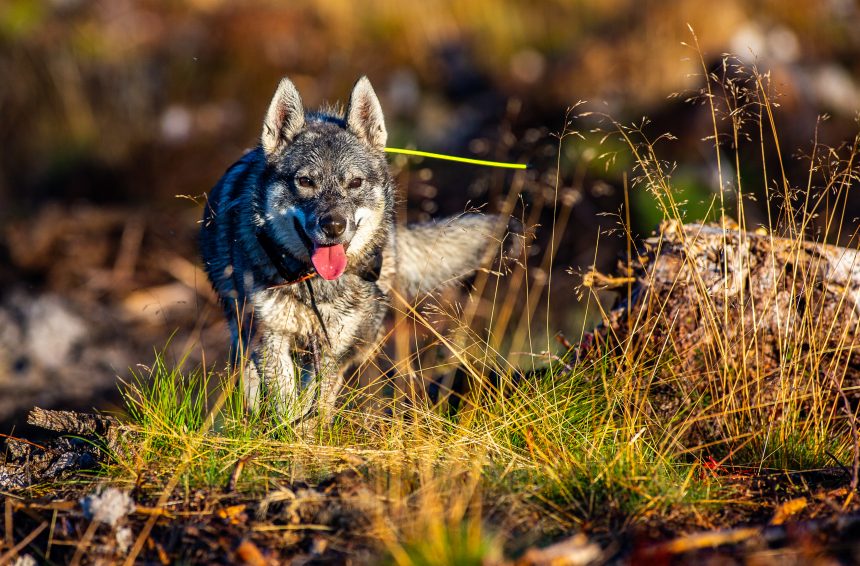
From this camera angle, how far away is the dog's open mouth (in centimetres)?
458

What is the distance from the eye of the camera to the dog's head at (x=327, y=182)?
15.2ft

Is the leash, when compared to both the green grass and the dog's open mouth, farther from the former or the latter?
the green grass

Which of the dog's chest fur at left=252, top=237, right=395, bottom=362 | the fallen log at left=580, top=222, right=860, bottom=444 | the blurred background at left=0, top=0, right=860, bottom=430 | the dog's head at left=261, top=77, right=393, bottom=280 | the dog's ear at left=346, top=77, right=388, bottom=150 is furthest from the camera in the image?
the blurred background at left=0, top=0, right=860, bottom=430

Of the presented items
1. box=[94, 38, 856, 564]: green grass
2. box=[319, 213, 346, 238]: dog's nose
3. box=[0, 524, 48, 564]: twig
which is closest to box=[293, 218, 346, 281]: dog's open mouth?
box=[319, 213, 346, 238]: dog's nose

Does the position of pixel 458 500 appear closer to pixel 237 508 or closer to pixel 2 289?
pixel 237 508

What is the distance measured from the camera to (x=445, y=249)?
5914mm

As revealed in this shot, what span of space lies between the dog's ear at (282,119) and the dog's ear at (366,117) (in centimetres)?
31

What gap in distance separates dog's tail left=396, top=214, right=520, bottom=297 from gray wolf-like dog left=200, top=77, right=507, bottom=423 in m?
0.36

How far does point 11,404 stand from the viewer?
7.25 m

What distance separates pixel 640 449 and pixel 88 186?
34.0 ft

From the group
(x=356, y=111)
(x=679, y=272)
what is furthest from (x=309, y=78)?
(x=679, y=272)

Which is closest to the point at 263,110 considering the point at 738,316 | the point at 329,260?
the point at 329,260

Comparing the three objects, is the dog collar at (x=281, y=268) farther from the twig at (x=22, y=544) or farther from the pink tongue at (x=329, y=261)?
the twig at (x=22, y=544)

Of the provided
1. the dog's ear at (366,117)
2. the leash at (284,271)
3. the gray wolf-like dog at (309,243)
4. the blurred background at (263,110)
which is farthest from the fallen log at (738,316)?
the blurred background at (263,110)
